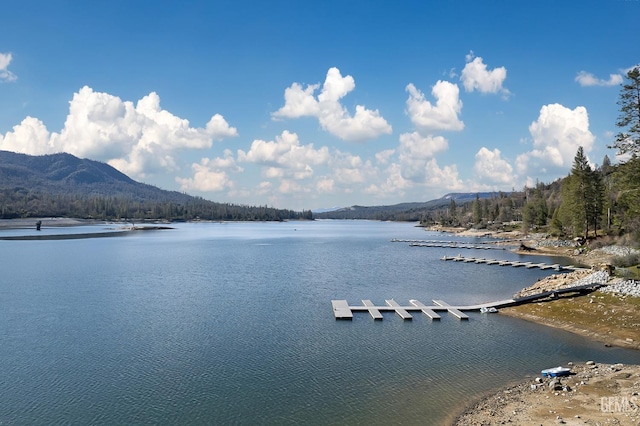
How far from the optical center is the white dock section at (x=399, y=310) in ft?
129

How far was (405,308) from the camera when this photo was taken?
→ 42.8m

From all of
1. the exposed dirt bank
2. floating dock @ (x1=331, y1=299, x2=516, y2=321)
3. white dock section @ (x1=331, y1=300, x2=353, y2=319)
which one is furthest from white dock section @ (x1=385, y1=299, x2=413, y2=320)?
the exposed dirt bank

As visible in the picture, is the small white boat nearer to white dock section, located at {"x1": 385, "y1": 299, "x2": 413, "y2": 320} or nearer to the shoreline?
the shoreline

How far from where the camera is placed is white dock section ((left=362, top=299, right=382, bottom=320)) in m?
39.6

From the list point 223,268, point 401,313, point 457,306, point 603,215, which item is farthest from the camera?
point 603,215

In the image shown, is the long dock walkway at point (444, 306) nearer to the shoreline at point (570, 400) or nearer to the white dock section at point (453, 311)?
the white dock section at point (453, 311)

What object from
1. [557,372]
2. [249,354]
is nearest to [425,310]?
[557,372]

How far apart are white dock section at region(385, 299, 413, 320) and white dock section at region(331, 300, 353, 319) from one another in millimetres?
4481

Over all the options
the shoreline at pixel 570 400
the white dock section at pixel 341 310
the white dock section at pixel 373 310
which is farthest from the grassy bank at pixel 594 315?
the white dock section at pixel 341 310

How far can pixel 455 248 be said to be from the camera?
119625 millimetres

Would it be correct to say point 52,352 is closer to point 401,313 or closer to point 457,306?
point 401,313

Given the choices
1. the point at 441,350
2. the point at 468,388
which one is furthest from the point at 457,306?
the point at 468,388

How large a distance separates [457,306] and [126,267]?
57320 mm

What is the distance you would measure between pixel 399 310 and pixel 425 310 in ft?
8.06
